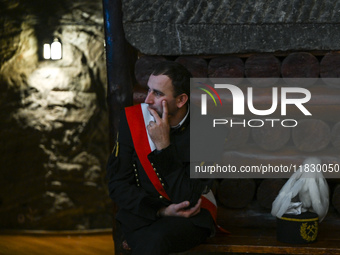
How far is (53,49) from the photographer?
6.85 m

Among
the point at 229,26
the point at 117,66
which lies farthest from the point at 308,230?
the point at 117,66

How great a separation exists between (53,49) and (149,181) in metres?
3.64

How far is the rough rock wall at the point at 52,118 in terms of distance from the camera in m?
6.91

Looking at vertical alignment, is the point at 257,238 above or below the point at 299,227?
below

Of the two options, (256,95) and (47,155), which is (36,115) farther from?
(256,95)

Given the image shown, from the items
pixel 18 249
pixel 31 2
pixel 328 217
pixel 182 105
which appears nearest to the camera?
pixel 182 105

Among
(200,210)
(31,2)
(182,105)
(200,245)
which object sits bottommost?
(200,245)

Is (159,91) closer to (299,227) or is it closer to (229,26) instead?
(229,26)

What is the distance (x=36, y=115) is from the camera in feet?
22.8

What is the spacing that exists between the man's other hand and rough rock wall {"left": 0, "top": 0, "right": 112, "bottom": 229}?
3.54 metres

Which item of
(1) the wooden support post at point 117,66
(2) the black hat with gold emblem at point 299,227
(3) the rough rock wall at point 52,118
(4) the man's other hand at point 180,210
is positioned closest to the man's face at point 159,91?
(4) the man's other hand at point 180,210

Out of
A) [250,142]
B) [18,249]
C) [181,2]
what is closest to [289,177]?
[250,142]

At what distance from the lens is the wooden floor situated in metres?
5.99

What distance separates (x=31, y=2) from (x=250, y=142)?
3.70 metres
